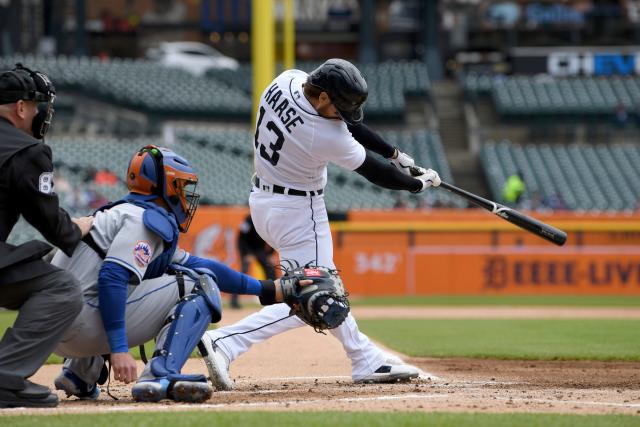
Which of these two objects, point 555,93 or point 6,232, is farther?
point 555,93

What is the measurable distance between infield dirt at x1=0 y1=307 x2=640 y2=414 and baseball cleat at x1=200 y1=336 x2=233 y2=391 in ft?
0.25

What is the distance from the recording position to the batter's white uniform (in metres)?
6.00

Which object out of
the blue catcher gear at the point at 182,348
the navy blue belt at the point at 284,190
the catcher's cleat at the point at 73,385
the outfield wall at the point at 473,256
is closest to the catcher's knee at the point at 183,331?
the blue catcher gear at the point at 182,348

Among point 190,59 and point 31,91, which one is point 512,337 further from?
point 190,59

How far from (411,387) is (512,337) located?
4703mm

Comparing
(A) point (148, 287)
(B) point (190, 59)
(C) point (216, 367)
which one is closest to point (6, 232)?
(A) point (148, 287)

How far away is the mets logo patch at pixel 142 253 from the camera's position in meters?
4.97

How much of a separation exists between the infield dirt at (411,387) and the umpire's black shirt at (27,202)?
0.62 meters

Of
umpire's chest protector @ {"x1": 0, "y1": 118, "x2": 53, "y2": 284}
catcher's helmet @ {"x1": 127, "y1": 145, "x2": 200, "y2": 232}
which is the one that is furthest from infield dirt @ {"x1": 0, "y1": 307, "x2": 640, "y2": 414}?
catcher's helmet @ {"x1": 127, "y1": 145, "x2": 200, "y2": 232}

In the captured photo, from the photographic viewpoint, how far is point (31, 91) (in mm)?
4938

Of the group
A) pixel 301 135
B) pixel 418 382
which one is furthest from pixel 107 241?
pixel 418 382

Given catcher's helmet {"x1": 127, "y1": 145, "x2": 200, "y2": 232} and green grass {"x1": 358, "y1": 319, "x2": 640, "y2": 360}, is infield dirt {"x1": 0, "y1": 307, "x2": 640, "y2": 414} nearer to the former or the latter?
green grass {"x1": 358, "y1": 319, "x2": 640, "y2": 360}

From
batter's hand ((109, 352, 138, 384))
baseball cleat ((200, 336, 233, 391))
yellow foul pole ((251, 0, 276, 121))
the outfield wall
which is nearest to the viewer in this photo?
batter's hand ((109, 352, 138, 384))

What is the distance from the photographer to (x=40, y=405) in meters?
4.89
